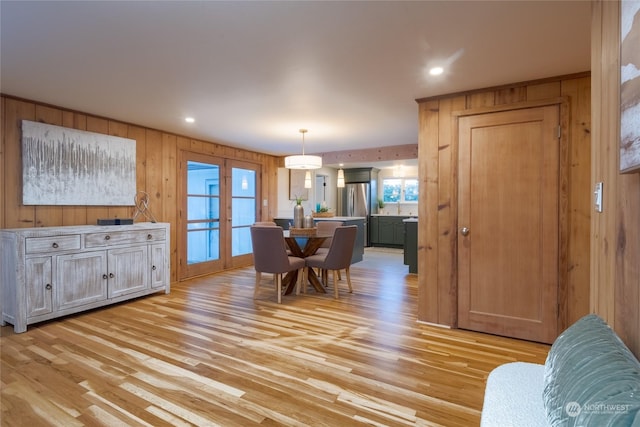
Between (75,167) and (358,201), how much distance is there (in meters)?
6.52

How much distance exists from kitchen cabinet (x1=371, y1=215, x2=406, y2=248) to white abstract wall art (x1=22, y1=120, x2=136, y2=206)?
6134 millimetres

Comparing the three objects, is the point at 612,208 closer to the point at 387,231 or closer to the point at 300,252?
the point at 300,252

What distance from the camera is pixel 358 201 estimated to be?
8961 millimetres

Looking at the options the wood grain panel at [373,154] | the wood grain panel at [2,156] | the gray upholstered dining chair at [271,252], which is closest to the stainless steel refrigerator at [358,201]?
the wood grain panel at [373,154]

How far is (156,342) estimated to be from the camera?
270 cm

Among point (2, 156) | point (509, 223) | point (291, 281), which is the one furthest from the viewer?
point (291, 281)

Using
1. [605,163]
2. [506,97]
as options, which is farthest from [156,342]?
[506,97]

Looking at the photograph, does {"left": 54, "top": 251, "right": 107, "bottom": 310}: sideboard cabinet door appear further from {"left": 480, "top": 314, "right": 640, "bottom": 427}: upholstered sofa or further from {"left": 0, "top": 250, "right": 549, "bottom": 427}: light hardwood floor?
{"left": 480, "top": 314, "right": 640, "bottom": 427}: upholstered sofa

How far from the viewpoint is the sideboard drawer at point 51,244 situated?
2.96m

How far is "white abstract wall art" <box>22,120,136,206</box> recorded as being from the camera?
3316 millimetres

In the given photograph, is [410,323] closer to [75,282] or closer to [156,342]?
[156,342]

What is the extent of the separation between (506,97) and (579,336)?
241cm

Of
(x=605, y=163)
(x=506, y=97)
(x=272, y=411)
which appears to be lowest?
(x=272, y=411)

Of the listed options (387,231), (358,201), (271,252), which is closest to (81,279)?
(271,252)
